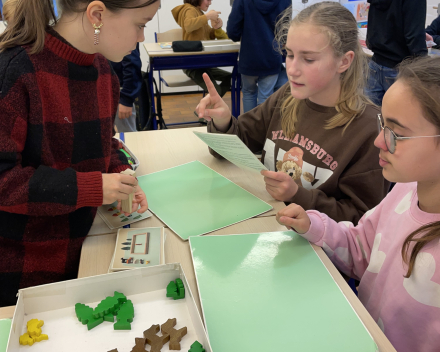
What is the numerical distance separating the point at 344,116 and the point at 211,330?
2.57 ft

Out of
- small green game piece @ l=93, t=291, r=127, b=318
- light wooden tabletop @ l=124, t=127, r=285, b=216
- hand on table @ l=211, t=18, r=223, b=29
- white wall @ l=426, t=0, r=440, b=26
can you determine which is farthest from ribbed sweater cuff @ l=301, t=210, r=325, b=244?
white wall @ l=426, t=0, r=440, b=26

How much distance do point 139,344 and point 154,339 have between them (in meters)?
0.02

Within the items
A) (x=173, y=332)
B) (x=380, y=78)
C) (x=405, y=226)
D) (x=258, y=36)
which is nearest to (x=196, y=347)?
(x=173, y=332)

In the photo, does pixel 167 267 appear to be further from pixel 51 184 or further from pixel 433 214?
pixel 433 214

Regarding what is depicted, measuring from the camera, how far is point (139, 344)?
0.62 meters

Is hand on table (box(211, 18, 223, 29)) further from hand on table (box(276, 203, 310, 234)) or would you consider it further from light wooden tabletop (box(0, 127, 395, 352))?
hand on table (box(276, 203, 310, 234))

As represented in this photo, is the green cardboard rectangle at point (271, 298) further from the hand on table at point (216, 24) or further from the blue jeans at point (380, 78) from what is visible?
the hand on table at point (216, 24)

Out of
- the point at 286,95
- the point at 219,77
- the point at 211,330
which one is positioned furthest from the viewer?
the point at 219,77

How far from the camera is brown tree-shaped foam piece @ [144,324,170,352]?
0.62m

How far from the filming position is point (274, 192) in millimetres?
1084

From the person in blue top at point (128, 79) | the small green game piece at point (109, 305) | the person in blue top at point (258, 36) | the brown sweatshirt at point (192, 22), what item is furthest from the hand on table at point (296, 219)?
the brown sweatshirt at point (192, 22)

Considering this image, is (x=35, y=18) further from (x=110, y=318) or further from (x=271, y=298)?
(x=271, y=298)

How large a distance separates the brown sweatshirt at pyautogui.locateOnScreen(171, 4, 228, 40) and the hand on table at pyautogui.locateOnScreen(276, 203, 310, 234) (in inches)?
119

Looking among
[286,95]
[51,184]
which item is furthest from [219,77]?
[51,184]
